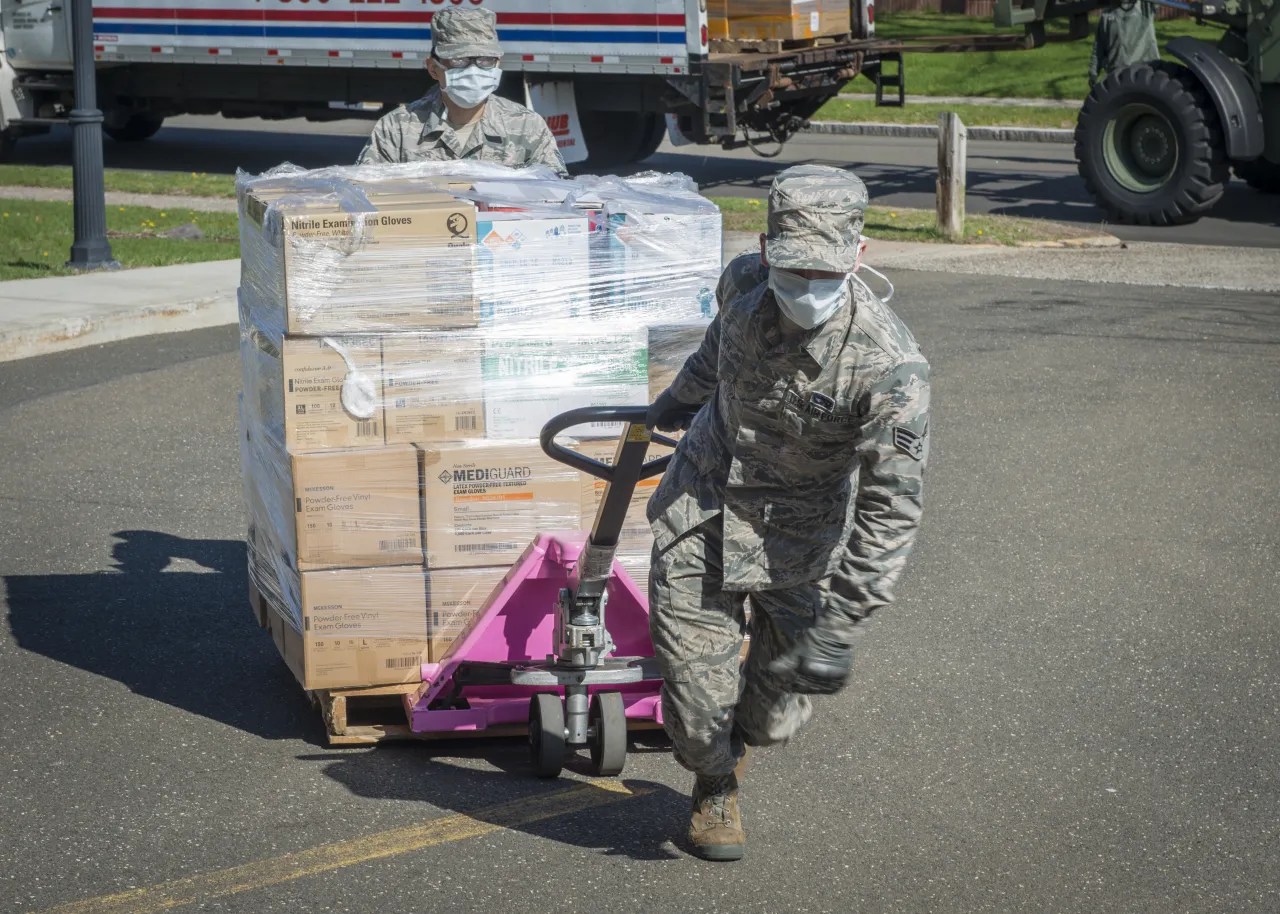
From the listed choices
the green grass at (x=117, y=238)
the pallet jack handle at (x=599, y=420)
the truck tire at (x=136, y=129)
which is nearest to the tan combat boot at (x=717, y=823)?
the pallet jack handle at (x=599, y=420)

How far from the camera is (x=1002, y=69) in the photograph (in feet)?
90.9

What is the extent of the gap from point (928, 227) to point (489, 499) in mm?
10954

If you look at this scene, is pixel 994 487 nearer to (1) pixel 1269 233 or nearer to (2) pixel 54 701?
(2) pixel 54 701

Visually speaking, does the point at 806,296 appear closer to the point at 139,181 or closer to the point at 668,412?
the point at 668,412

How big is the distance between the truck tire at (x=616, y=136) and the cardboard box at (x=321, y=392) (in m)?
15.1

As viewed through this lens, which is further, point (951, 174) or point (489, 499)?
point (951, 174)

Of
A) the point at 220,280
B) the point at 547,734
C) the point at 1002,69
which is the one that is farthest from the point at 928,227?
the point at 1002,69

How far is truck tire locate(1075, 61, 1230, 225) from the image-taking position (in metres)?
14.5

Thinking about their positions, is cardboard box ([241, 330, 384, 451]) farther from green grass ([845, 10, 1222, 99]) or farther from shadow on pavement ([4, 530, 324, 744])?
green grass ([845, 10, 1222, 99])

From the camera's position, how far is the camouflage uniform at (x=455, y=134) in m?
6.22

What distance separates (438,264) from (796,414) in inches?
57.4

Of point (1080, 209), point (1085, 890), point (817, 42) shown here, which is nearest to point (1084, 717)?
point (1085, 890)

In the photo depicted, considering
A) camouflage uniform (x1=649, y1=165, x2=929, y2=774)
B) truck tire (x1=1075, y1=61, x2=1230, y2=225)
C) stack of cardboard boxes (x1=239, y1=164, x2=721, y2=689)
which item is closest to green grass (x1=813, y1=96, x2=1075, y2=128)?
truck tire (x1=1075, y1=61, x2=1230, y2=225)

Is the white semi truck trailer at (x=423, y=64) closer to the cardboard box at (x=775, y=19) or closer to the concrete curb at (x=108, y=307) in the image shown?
the cardboard box at (x=775, y=19)
